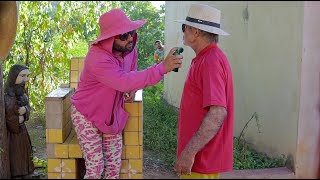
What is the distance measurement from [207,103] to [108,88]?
0.68 meters

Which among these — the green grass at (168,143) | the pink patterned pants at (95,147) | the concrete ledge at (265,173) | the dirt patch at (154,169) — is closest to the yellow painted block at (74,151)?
the pink patterned pants at (95,147)

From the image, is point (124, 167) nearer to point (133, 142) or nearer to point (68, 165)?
point (133, 142)

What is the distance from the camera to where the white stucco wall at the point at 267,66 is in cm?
404

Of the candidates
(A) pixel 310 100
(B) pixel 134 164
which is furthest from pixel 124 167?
(A) pixel 310 100

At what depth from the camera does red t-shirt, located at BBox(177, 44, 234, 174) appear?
2373 mm

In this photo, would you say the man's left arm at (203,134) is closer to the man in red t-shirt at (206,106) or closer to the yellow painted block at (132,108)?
the man in red t-shirt at (206,106)

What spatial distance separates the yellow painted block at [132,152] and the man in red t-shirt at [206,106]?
48 centimetres

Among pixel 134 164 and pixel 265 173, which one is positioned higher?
pixel 134 164

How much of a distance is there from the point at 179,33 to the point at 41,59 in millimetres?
2300

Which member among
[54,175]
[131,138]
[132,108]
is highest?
[132,108]

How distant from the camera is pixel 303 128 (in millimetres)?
3943

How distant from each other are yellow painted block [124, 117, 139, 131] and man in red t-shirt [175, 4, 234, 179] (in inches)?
16.9

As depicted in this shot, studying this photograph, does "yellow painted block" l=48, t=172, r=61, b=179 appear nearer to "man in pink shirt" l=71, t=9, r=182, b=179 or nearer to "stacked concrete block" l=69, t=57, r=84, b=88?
"man in pink shirt" l=71, t=9, r=182, b=179

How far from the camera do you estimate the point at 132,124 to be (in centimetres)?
294
